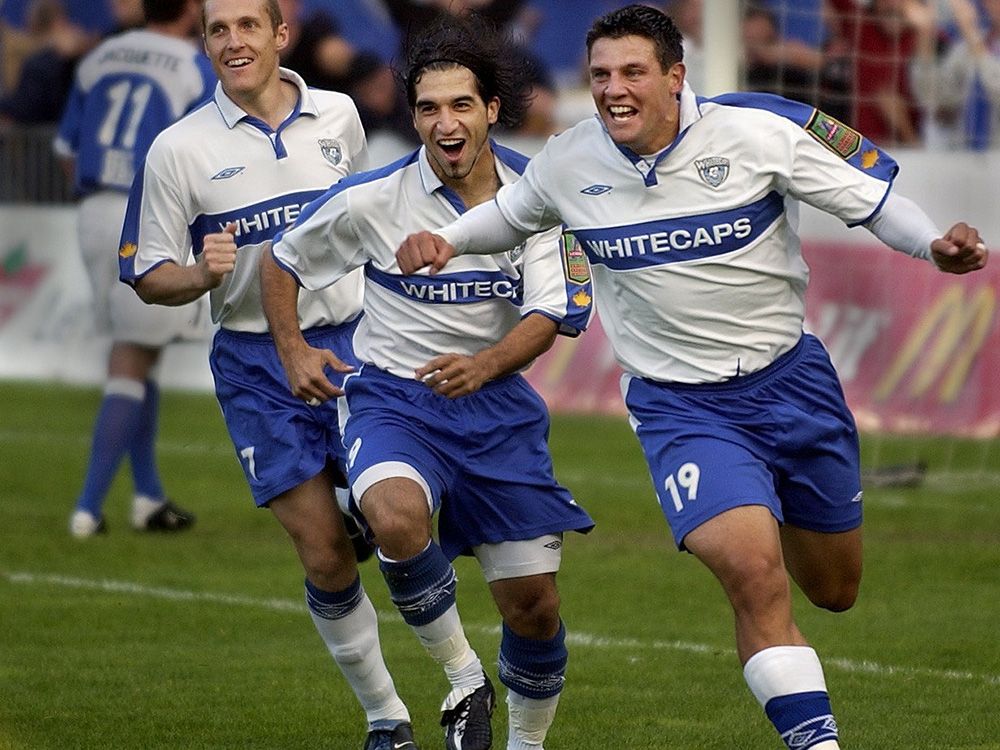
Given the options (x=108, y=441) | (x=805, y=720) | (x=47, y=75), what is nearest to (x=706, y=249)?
(x=805, y=720)

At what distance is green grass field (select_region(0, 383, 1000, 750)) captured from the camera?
6621 mm

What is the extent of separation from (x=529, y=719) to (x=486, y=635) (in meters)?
2.04

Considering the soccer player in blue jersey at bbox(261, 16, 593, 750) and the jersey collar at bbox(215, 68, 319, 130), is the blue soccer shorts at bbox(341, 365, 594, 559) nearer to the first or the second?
the soccer player in blue jersey at bbox(261, 16, 593, 750)

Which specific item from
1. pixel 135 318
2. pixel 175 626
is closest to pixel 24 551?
pixel 135 318

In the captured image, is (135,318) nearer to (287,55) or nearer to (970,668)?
(970,668)

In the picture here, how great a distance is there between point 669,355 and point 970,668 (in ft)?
7.49

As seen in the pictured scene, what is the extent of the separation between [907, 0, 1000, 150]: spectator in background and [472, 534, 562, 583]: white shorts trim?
→ 833cm

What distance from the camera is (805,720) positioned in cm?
508

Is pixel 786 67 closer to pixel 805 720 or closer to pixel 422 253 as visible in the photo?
pixel 422 253

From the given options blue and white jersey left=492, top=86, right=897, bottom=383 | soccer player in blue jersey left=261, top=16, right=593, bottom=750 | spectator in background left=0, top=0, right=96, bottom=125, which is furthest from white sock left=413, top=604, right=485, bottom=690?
spectator in background left=0, top=0, right=96, bottom=125

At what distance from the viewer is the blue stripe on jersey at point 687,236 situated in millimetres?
5629

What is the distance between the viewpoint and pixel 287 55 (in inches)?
723

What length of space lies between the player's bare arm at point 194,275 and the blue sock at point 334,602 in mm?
970

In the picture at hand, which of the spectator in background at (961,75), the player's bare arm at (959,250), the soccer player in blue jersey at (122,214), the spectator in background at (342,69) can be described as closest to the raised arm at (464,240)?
the player's bare arm at (959,250)
